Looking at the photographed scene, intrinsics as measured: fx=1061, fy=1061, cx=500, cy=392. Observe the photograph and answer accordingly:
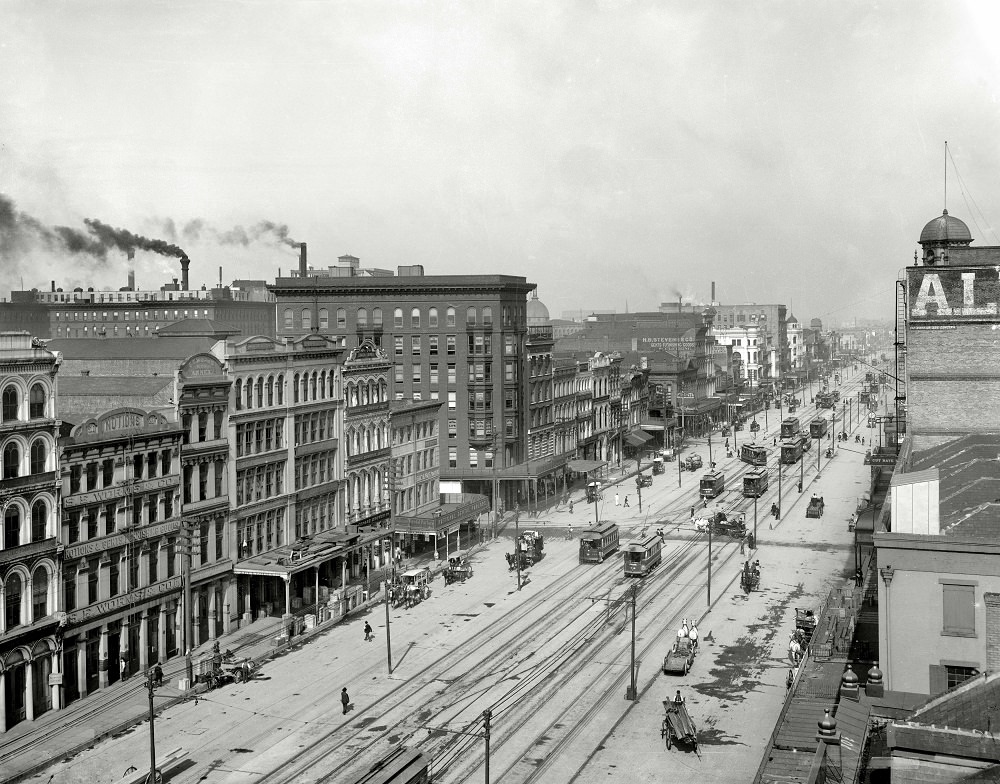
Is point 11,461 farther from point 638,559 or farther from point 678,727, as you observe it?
point 638,559

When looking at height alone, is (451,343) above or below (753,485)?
above

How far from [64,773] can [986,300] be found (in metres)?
54.9

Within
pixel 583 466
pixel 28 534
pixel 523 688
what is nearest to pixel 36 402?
pixel 28 534

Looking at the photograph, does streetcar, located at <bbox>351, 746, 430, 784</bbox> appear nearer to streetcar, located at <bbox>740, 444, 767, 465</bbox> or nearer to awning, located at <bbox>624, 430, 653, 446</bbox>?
streetcar, located at <bbox>740, 444, 767, 465</bbox>

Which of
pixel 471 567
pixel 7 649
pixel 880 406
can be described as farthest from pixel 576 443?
pixel 880 406

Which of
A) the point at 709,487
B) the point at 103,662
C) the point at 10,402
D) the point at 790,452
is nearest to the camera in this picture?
the point at 10,402

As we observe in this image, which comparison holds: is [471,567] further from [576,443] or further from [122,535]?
[576,443]

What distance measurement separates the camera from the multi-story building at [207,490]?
53094 mm

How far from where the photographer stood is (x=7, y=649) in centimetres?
4172

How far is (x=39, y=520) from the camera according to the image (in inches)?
1729

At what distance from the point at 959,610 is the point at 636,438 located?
95.2 metres

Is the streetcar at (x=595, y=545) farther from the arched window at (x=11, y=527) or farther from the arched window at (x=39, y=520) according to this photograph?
the arched window at (x=11, y=527)

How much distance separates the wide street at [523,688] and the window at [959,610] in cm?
797

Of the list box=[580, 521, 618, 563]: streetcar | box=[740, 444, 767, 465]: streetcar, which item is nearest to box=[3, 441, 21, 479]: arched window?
box=[580, 521, 618, 563]: streetcar
